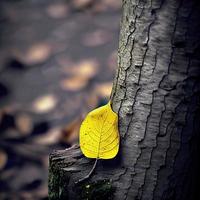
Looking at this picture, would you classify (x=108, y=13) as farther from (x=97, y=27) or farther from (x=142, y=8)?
(x=142, y=8)

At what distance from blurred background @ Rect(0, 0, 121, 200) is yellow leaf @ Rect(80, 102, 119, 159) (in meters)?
0.70

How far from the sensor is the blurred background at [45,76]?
1.63 m

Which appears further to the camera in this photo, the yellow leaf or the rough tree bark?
the yellow leaf

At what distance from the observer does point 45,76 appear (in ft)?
6.64

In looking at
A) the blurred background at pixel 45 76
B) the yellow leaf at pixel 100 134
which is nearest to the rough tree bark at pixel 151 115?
the yellow leaf at pixel 100 134

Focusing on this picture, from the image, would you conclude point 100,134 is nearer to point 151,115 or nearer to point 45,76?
point 151,115

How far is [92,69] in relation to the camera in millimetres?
2025

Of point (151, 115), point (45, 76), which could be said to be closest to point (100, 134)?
point (151, 115)

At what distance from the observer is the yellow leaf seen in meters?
A: 0.85

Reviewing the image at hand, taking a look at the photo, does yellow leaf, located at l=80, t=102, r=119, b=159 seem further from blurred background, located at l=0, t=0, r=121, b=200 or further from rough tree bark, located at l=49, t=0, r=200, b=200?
blurred background, located at l=0, t=0, r=121, b=200

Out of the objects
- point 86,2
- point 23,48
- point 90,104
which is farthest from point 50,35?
point 90,104

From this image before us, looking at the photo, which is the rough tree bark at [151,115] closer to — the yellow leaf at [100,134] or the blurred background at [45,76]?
the yellow leaf at [100,134]

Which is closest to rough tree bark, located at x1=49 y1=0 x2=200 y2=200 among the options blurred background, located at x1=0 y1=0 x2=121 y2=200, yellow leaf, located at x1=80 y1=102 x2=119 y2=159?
yellow leaf, located at x1=80 y1=102 x2=119 y2=159

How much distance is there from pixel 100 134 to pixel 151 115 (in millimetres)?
126
